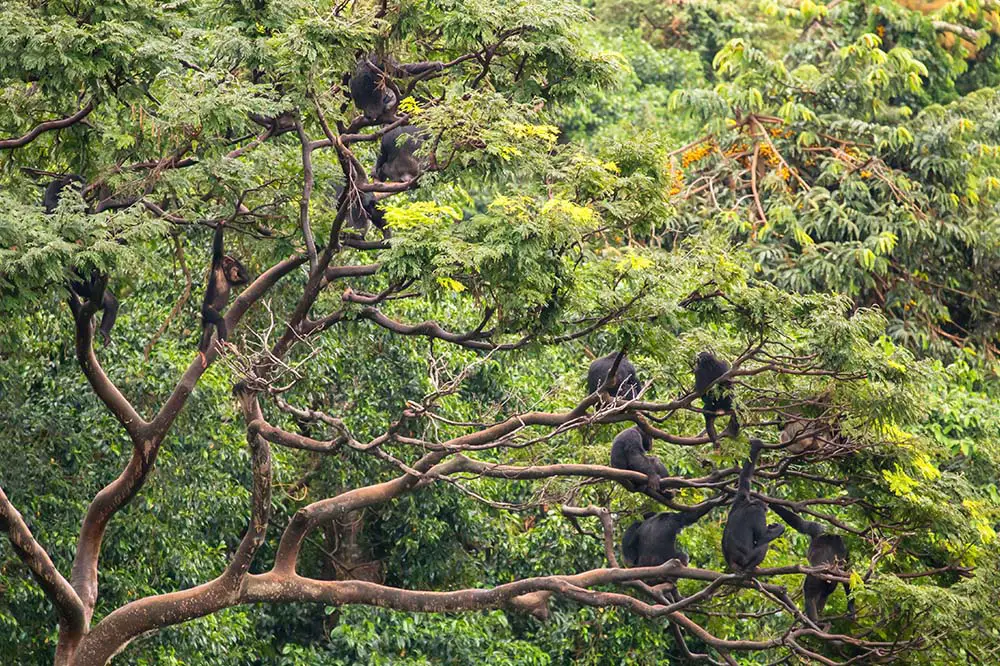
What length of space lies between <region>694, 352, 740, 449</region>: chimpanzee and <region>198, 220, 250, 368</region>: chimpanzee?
271 centimetres

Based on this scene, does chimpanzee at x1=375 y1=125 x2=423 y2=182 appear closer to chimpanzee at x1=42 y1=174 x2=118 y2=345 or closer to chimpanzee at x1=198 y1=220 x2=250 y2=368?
chimpanzee at x1=198 y1=220 x2=250 y2=368

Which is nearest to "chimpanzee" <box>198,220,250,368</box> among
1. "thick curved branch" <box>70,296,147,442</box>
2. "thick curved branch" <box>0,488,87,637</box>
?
"thick curved branch" <box>70,296,147,442</box>

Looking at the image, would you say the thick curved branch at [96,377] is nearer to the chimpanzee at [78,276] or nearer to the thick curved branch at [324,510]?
the chimpanzee at [78,276]

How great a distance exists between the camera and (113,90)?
7918 mm

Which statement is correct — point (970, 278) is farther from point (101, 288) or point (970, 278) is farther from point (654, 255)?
point (101, 288)

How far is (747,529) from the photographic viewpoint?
316 inches

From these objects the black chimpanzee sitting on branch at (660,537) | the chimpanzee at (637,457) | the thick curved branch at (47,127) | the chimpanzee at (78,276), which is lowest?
the black chimpanzee sitting on branch at (660,537)

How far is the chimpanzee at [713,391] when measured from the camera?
7.77 m

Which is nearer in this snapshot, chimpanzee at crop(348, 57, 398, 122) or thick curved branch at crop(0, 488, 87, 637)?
thick curved branch at crop(0, 488, 87, 637)

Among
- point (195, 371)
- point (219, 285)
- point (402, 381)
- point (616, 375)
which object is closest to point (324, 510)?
point (195, 371)

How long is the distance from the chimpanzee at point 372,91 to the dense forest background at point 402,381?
0.07 metres

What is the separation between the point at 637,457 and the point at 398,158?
2170 millimetres

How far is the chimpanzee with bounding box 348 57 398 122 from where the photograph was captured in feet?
26.7

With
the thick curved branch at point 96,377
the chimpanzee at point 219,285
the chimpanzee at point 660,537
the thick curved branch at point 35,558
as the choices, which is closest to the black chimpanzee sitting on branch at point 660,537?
the chimpanzee at point 660,537
